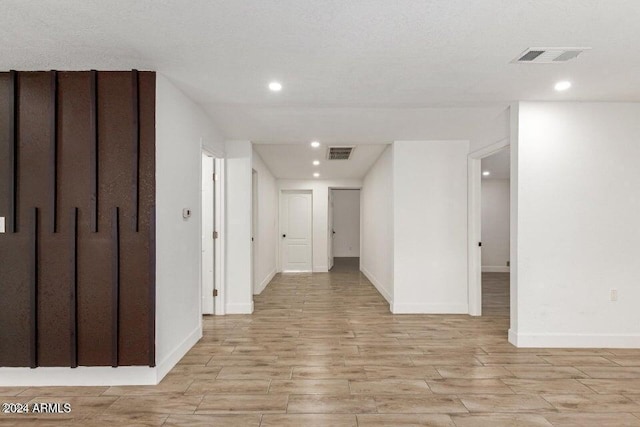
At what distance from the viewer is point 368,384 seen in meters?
2.88

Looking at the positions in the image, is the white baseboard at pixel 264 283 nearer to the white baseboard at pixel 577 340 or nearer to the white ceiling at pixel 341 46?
the white ceiling at pixel 341 46

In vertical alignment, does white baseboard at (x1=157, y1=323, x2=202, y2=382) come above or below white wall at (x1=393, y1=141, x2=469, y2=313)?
below

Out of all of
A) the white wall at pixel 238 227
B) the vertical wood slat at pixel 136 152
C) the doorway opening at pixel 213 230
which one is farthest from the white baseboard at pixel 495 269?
the vertical wood slat at pixel 136 152

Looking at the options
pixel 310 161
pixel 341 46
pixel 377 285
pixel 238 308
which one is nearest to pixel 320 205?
pixel 310 161

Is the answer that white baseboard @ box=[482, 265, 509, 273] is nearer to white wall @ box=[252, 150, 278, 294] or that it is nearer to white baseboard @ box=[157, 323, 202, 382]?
white wall @ box=[252, 150, 278, 294]

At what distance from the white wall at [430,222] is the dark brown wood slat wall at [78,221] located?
132 inches

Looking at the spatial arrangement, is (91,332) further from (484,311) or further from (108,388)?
(484,311)

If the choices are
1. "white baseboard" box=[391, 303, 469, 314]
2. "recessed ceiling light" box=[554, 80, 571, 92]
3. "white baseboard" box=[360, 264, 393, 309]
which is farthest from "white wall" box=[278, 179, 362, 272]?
"recessed ceiling light" box=[554, 80, 571, 92]

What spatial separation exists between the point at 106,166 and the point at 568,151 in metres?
Answer: 4.35

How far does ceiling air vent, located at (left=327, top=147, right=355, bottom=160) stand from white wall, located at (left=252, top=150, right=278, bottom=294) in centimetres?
125

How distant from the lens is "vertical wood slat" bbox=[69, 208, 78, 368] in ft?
9.32


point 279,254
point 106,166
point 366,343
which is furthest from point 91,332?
point 279,254

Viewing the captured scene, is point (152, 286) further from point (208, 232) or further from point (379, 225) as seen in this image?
point (379, 225)

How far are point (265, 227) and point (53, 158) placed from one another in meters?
4.54
